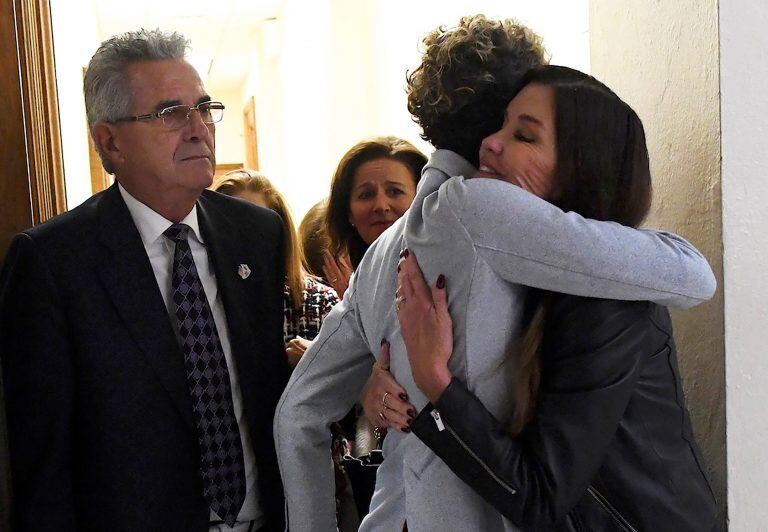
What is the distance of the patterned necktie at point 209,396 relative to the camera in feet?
5.29

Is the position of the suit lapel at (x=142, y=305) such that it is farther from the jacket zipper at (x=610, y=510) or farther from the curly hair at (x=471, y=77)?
the jacket zipper at (x=610, y=510)

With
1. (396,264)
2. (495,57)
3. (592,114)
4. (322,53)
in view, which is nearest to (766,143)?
(592,114)

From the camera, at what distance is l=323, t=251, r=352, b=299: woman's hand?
7.47 feet

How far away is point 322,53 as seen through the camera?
5.53 meters

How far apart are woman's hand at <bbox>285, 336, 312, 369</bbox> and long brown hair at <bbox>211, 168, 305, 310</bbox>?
0.57 ft

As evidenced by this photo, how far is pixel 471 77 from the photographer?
1268mm

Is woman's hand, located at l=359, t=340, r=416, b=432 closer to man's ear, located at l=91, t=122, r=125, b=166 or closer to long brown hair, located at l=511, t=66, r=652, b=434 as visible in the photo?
long brown hair, located at l=511, t=66, r=652, b=434

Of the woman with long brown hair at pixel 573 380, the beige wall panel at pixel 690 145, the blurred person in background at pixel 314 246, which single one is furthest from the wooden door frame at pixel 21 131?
the beige wall panel at pixel 690 145

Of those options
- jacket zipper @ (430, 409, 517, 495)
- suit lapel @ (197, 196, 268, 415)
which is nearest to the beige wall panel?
jacket zipper @ (430, 409, 517, 495)

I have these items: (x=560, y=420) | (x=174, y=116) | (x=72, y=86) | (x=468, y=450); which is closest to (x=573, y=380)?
(x=560, y=420)

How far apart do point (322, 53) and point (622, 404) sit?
478 cm

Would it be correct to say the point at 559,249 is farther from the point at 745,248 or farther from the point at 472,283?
the point at 745,248

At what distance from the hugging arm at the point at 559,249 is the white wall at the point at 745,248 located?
31cm

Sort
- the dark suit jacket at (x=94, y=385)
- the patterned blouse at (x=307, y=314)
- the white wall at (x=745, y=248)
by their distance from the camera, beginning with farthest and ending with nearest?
the patterned blouse at (x=307, y=314), the dark suit jacket at (x=94, y=385), the white wall at (x=745, y=248)
